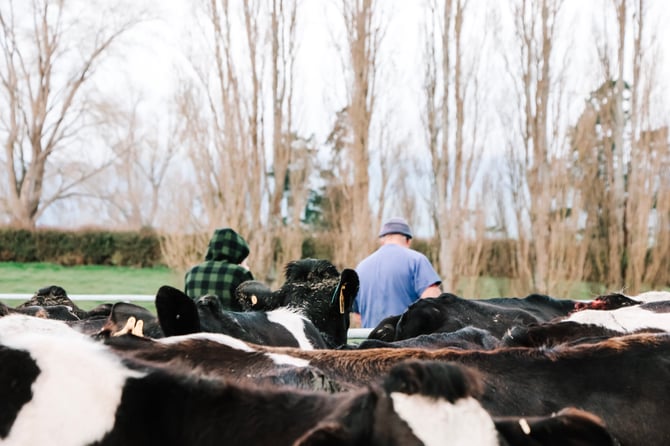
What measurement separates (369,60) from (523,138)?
3.67 metres

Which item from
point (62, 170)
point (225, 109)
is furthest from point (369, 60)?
point (62, 170)

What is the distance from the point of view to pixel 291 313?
14.1ft

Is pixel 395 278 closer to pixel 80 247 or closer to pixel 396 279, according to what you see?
pixel 396 279

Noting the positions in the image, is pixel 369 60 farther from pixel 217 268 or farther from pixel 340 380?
pixel 340 380

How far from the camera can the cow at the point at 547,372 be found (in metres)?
2.02

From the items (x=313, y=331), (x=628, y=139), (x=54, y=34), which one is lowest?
(x=313, y=331)

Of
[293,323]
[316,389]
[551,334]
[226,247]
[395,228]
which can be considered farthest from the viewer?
[395,228]

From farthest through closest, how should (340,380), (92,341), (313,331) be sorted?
(313,331), (340,380), (92,341)

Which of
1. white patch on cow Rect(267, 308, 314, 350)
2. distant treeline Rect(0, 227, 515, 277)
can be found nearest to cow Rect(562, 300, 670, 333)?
white patch on cow Rect(267, 308, 314, 350)

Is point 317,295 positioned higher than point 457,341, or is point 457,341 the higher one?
point 317,295

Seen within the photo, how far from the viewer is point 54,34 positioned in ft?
109

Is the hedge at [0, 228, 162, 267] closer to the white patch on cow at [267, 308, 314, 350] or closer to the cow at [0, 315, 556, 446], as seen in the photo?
the white patch on cow at [267, 308, 314, 350]

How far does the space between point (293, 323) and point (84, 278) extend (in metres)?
21.6

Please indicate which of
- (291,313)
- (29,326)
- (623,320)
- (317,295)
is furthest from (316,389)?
(317,295)
